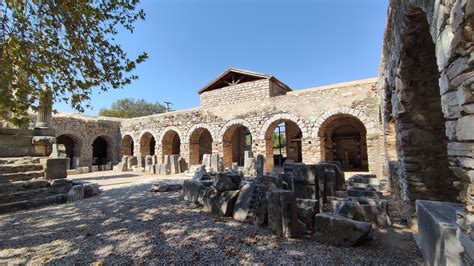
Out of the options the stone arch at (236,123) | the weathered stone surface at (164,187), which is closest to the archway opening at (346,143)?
the stone arch at (236,123)

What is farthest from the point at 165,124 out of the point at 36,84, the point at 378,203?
the point at 378,203

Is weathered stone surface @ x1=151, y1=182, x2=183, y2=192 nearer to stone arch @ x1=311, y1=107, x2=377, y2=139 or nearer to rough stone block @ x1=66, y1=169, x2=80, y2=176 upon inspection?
stone arch @ x1=311, y1=107, x2=377, y2=139

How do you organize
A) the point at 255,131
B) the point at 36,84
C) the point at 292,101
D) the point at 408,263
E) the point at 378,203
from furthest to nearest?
1. the point at 255,131
2. the point at 292,101
3. the point at 36,84
4. the point at 378,203
5. the point at 408,263

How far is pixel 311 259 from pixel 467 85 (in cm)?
220

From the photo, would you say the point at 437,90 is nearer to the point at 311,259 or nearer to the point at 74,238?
the point at 311,259

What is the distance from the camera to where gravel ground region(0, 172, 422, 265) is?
2.62m

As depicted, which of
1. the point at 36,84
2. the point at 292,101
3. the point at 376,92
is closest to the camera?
the point at 36,84

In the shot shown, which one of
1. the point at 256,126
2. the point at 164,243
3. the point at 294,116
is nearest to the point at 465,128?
the point at 164,243

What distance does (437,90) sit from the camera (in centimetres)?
322

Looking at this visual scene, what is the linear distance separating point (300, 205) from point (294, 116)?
762 cm

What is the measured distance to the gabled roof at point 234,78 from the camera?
13.5 metres

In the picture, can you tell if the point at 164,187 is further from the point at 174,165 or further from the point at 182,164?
the point at 182,164

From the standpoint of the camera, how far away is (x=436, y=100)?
330cm

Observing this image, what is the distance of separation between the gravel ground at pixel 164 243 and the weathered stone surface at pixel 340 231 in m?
0.11
